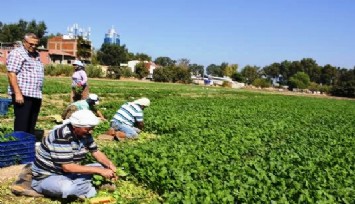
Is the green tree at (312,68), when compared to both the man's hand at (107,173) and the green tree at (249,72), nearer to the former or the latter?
the green tree at (249,72)

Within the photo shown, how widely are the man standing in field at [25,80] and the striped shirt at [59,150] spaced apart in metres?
1.94

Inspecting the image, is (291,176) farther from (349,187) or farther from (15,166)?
(15,166)

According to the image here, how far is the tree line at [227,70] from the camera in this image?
68.0 m

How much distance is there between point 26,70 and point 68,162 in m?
2.57

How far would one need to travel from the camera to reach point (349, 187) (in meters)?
5.90

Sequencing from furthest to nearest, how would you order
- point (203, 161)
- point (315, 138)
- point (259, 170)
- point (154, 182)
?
point (315, 138)
point (203, 161)
point (259, 170)
point (154, 182)

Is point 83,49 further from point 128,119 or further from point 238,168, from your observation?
point 238,168

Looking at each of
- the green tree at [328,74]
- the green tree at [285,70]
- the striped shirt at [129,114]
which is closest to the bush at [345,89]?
the green tree at [328,74]

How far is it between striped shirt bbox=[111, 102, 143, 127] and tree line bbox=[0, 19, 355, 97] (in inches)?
1947

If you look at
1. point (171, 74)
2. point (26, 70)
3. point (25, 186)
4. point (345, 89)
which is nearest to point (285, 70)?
point (345, 89)

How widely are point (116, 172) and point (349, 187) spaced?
3289 millimetres

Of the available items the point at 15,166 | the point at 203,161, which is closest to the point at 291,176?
the point at 203,161

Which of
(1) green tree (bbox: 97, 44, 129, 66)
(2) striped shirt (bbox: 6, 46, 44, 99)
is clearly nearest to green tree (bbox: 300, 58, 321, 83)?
(1) green tree (bbox: 97, 44, 129, 66)

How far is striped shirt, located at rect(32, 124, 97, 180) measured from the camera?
498cm
